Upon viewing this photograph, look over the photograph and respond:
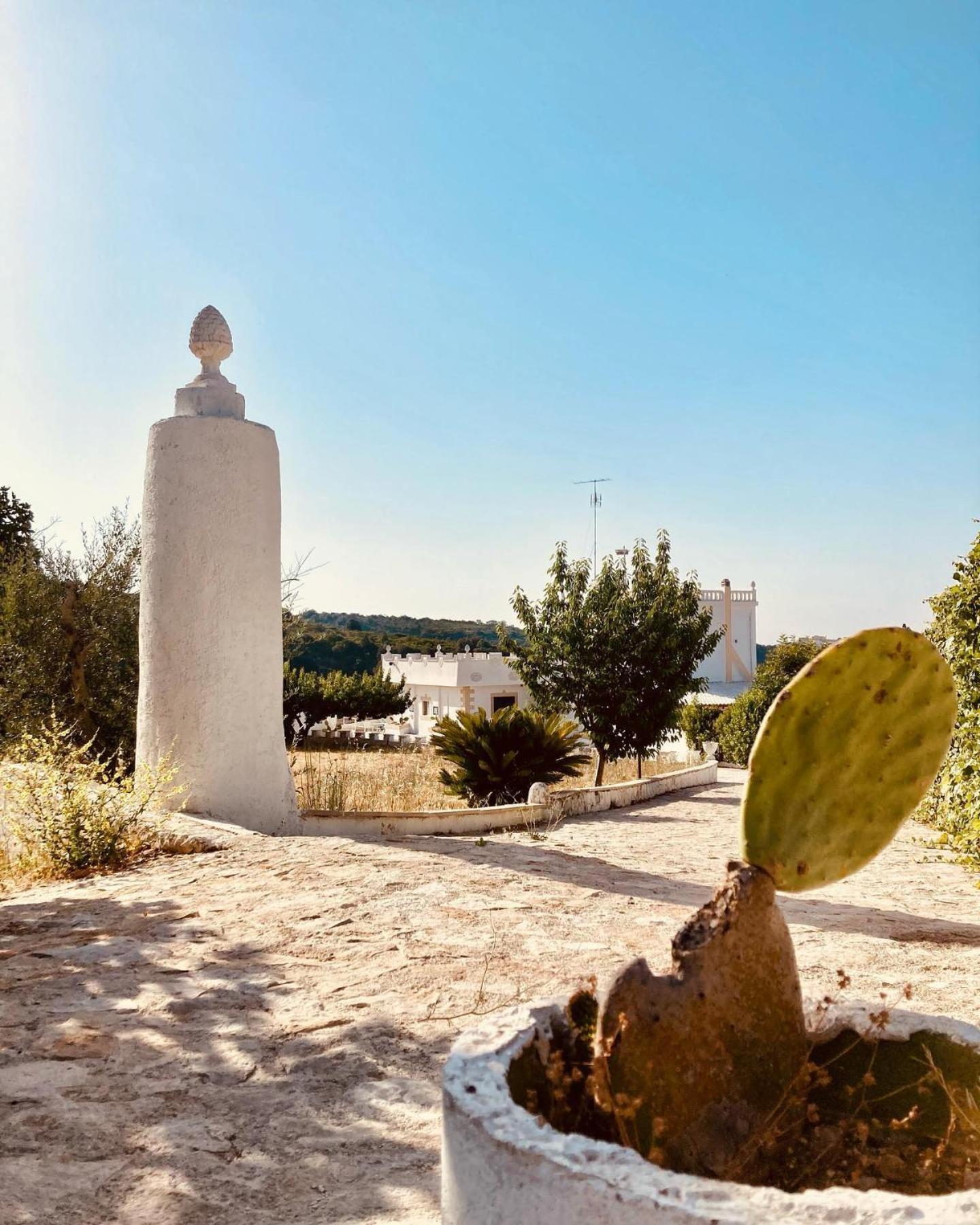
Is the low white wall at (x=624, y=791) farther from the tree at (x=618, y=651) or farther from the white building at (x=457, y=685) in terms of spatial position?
the white building at (x=457, y=685)

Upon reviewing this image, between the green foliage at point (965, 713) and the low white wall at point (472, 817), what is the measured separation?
11.5ft

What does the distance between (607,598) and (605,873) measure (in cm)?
749

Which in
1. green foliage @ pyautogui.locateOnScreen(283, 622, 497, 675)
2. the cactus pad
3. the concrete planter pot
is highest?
green foliage @ pyautogui.locateOnScreen(283, 622, 497, 675)

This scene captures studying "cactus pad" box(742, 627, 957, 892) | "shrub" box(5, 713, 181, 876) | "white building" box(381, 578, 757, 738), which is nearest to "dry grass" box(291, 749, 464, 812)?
"shrub" box(5, 713, 181, 876)

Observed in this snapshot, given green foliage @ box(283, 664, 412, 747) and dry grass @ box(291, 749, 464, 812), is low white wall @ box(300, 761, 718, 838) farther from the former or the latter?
green foliage @ box(283, 664, 412, 747)

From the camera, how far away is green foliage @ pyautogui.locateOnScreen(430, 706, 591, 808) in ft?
35.3

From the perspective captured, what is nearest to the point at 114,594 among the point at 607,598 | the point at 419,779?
the point at 419,779

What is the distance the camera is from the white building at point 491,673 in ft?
121

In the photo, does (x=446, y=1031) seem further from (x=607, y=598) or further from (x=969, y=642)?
(x=607, y=598)

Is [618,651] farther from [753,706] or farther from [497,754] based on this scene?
[753,706]

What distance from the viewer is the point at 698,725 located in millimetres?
23938

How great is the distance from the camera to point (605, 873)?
630 centimetres

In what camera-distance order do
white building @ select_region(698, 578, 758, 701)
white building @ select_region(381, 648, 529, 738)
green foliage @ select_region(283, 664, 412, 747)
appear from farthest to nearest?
white building @ select_region(698, 578, 758, 701) < white building @ select_region(381, 648, 529, 738) < green foliage @ select_region(283, 664, 412, 747)

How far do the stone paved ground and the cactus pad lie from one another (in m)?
1.32
